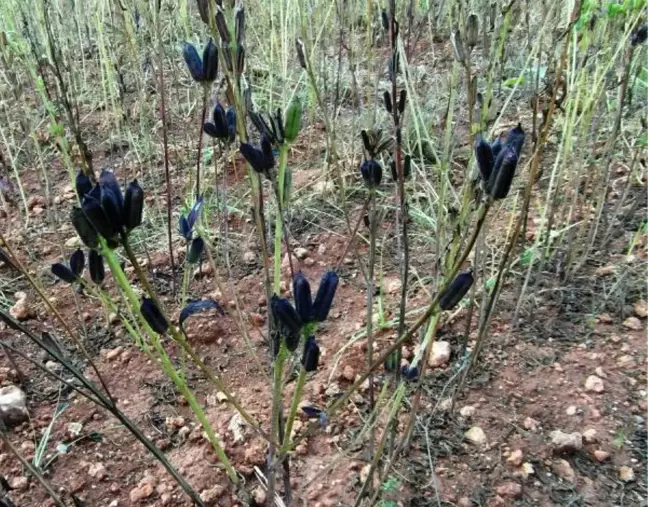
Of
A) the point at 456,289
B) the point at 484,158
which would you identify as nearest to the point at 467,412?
the point at 456,289

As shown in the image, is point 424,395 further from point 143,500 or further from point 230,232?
point 230,232

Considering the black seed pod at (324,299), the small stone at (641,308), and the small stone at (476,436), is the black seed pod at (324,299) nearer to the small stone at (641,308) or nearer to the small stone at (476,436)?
the small stone at (476,436)

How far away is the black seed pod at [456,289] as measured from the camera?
2.10ft

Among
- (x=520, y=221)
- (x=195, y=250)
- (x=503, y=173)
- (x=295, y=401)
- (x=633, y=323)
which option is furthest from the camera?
(x=633, y=323)

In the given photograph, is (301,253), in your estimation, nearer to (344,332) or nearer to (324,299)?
(344,332)

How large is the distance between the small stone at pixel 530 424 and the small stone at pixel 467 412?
0.10m

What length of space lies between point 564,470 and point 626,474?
0.10m

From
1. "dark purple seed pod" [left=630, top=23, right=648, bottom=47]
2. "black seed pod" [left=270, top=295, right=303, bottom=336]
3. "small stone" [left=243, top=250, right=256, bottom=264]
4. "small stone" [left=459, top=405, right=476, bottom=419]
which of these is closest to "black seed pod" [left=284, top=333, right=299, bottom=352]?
"black seed pod" [left=270, top=295, right=303, bottom=336]

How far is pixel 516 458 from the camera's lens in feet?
3.65

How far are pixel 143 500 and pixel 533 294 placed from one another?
0.92 m

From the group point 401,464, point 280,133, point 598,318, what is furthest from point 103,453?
point 598,318

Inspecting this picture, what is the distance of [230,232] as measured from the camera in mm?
1892

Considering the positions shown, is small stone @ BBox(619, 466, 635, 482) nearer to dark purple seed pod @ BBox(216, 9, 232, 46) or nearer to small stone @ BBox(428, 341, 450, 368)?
small stone @ BBox(428, 341, 450, 368)

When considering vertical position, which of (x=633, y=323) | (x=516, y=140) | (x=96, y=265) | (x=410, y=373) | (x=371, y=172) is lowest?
(x=633, y=323)
